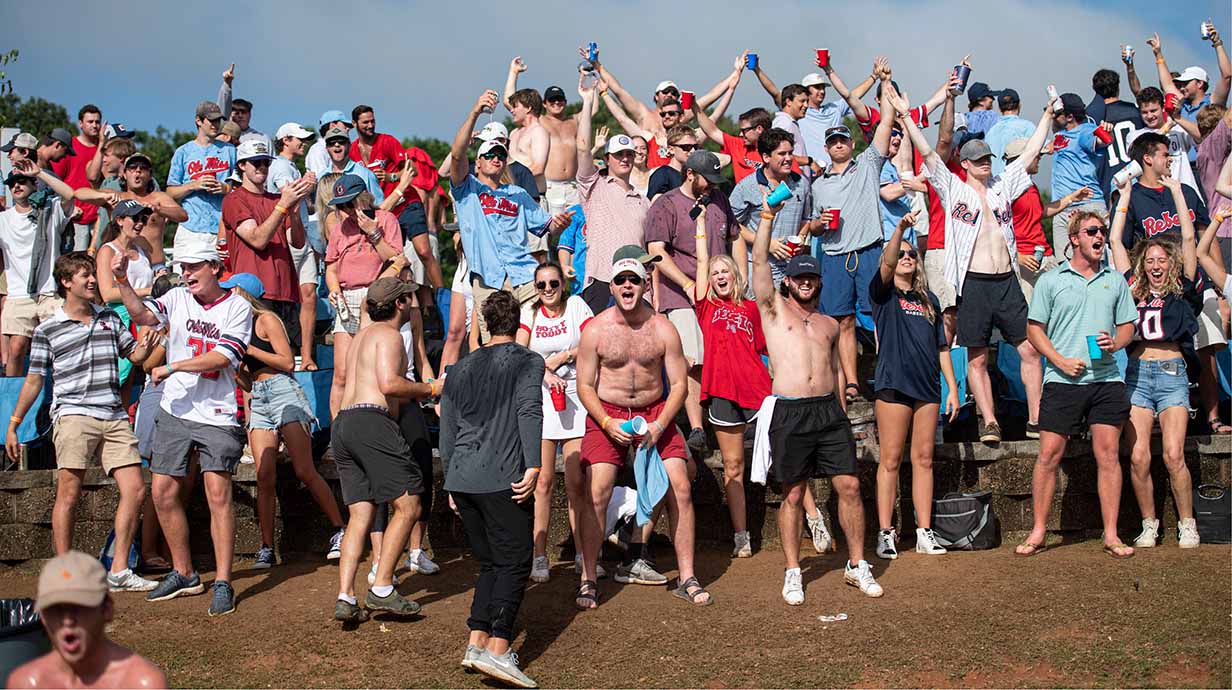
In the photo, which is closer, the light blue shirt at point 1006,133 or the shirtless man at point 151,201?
the shirtless man at point 151,201

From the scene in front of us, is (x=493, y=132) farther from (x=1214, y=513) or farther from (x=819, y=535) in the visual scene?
(x=1214, y=513)

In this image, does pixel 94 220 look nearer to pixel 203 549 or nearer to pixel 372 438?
pixel 203 549

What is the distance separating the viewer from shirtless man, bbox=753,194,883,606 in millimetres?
8414

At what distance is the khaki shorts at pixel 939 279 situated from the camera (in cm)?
1093

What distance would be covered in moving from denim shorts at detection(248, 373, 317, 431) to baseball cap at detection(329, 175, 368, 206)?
Answer: 6.20 ft

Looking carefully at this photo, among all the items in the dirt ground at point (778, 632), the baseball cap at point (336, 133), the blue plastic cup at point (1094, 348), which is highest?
the baseball cap at point (336, 133)

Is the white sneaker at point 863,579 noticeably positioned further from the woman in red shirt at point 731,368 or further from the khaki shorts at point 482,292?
the khaki shorts at point 482,292

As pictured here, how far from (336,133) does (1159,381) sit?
24.3 ft

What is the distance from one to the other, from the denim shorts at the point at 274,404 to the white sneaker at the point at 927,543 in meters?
4.65

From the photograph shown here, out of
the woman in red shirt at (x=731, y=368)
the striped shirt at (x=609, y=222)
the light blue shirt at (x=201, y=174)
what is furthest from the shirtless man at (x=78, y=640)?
the light blue shirt at (x=201, y=174)

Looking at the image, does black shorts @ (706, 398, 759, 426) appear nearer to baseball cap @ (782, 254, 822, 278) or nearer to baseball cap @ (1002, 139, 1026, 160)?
baseball cap @ (782, 254, 822, 278)

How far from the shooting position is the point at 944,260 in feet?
36.7

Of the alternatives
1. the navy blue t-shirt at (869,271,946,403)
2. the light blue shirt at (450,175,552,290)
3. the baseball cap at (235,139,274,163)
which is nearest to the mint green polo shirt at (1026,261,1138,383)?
the navy blue t-shirt at (869,271,946,403)

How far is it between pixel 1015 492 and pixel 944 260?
2269 millimetres
